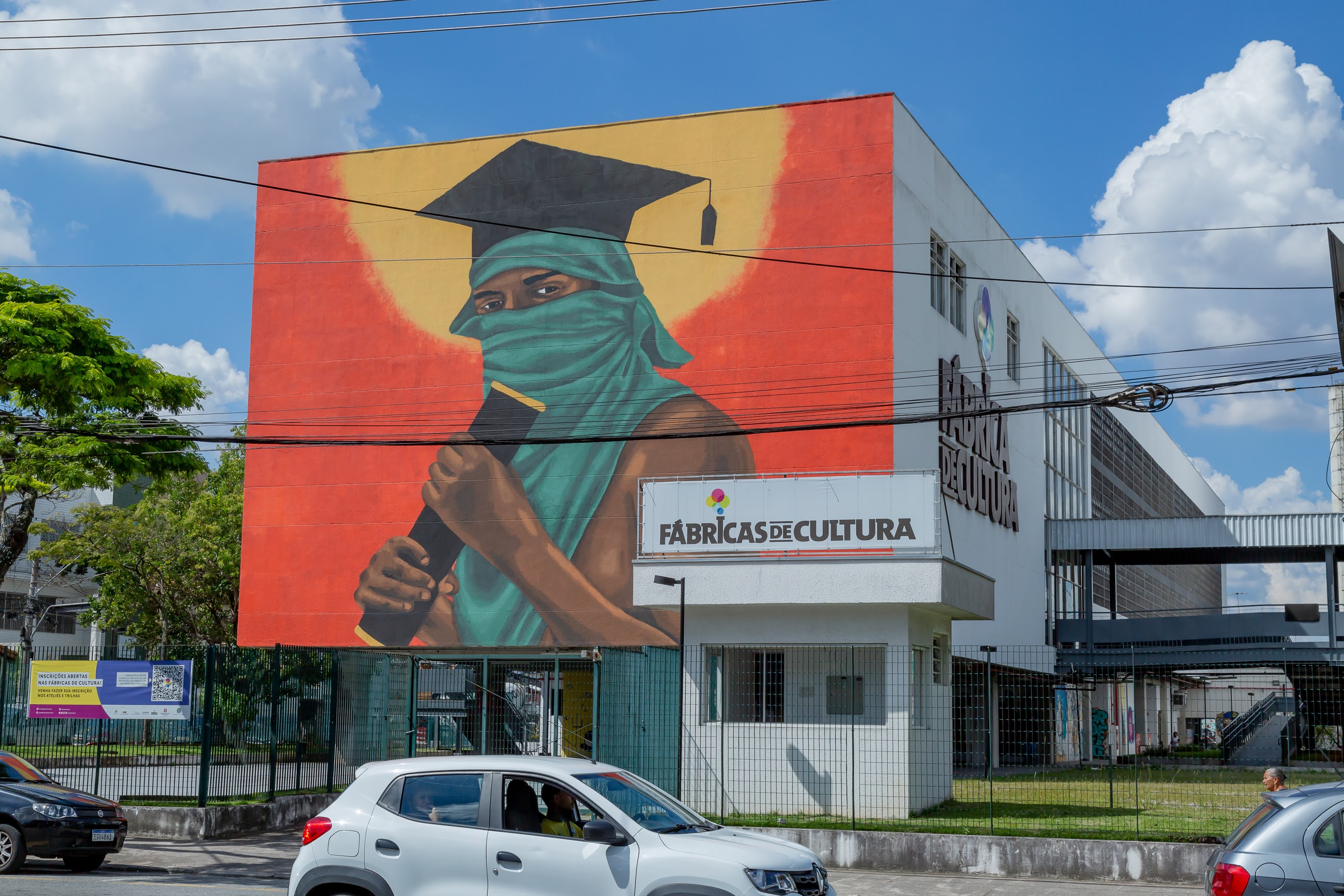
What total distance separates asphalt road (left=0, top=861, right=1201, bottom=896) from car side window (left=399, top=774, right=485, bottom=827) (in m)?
5.53

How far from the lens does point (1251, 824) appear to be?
891 centimetres

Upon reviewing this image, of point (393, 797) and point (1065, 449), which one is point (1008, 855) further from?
point (1065, 449)

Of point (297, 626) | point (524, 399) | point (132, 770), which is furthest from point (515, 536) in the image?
point (132, 770)

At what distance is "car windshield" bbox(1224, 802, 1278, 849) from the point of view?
29.0 feet

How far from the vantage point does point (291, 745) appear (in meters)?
21.3

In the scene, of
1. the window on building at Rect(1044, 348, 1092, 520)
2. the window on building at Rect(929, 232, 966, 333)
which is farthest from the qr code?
the window on building at Rect(1044, 348, 1092, 520)

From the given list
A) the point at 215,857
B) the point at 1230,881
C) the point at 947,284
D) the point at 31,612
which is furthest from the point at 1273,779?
the point at 31,612

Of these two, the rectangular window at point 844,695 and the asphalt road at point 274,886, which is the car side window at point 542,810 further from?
the rectangular window at point 844,695

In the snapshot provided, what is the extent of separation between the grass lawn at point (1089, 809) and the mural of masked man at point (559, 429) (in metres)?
11.5

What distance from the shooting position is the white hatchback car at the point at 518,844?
9.29 metres

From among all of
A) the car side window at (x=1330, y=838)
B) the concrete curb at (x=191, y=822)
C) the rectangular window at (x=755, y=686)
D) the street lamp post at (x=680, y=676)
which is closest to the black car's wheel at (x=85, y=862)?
the concrete curb at (x=191, y=822)

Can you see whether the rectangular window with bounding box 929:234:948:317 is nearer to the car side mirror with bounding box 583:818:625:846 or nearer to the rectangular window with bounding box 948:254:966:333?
the rectangular window with bounding box 948:254:966:333

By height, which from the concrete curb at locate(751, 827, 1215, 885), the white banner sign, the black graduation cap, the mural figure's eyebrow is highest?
the black graduation cap

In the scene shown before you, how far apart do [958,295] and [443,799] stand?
99.2 ft
